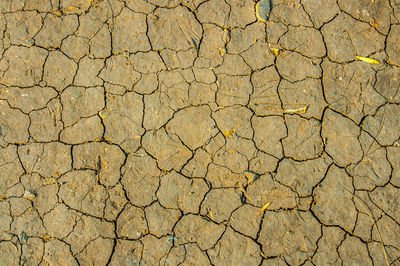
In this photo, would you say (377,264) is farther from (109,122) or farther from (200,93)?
(109,122)

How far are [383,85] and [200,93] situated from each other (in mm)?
1683

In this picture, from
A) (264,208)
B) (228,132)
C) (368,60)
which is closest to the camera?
(264,208)

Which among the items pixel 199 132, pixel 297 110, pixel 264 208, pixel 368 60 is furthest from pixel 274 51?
pixel 264 208

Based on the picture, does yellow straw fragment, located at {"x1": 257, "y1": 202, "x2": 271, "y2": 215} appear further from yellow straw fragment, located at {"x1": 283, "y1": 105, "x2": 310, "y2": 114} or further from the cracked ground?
yellow straw fragment, located at {"x1": 283, "y1": 105, "x2": 310, "y2": 114}

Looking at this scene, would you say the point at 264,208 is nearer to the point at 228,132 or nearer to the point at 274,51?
the point at 228,132

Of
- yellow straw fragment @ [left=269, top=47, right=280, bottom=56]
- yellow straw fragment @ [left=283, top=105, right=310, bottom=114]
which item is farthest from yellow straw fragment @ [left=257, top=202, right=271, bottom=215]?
yellow straw fragment @ [left=269, top=47, right=280, bottom=56]

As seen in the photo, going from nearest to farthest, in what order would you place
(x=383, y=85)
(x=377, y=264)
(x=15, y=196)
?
(x=377, y=264)
(x=15, y=196)
(x=383, y=85)

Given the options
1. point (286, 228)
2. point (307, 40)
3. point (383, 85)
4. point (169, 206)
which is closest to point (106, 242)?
point (169, 206)

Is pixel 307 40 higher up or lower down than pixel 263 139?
higher up

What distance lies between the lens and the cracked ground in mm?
2936

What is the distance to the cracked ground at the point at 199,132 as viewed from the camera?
2936 mm

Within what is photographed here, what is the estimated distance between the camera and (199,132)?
3193mm

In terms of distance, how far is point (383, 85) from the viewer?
3250 millimetres

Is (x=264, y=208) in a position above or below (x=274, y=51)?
below
